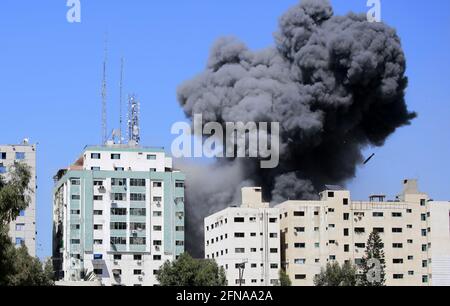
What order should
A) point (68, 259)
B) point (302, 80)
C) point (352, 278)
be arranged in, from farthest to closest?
point (302, 80) < point (68, 259) < point (352, 278)

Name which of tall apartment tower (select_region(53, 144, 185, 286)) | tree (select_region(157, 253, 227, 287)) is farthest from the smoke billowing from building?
tree (select_region(157, 253, 227, 287))

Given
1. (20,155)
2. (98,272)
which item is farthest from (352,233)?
(20,155)

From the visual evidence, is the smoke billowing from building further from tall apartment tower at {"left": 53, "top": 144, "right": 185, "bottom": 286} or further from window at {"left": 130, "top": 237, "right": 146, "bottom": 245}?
window at {"left": 130, "top": 237, "right": 146, "bottom": 245}

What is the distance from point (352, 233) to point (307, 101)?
18327 millimetres

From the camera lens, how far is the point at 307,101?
341 ft

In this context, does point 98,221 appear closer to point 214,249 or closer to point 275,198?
point 214,249

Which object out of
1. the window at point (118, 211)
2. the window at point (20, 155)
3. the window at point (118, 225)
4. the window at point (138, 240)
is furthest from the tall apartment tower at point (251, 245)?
the window at point (20, 155)

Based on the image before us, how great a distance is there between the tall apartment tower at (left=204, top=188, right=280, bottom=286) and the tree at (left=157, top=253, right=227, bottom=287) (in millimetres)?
6981

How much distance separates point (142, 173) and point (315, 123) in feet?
63.2

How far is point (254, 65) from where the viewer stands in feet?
363

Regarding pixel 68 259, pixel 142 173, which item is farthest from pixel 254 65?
pixel 68 259

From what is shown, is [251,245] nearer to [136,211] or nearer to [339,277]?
[136,211]

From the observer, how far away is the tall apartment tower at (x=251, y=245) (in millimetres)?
87938

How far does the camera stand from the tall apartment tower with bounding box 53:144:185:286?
303 ft
